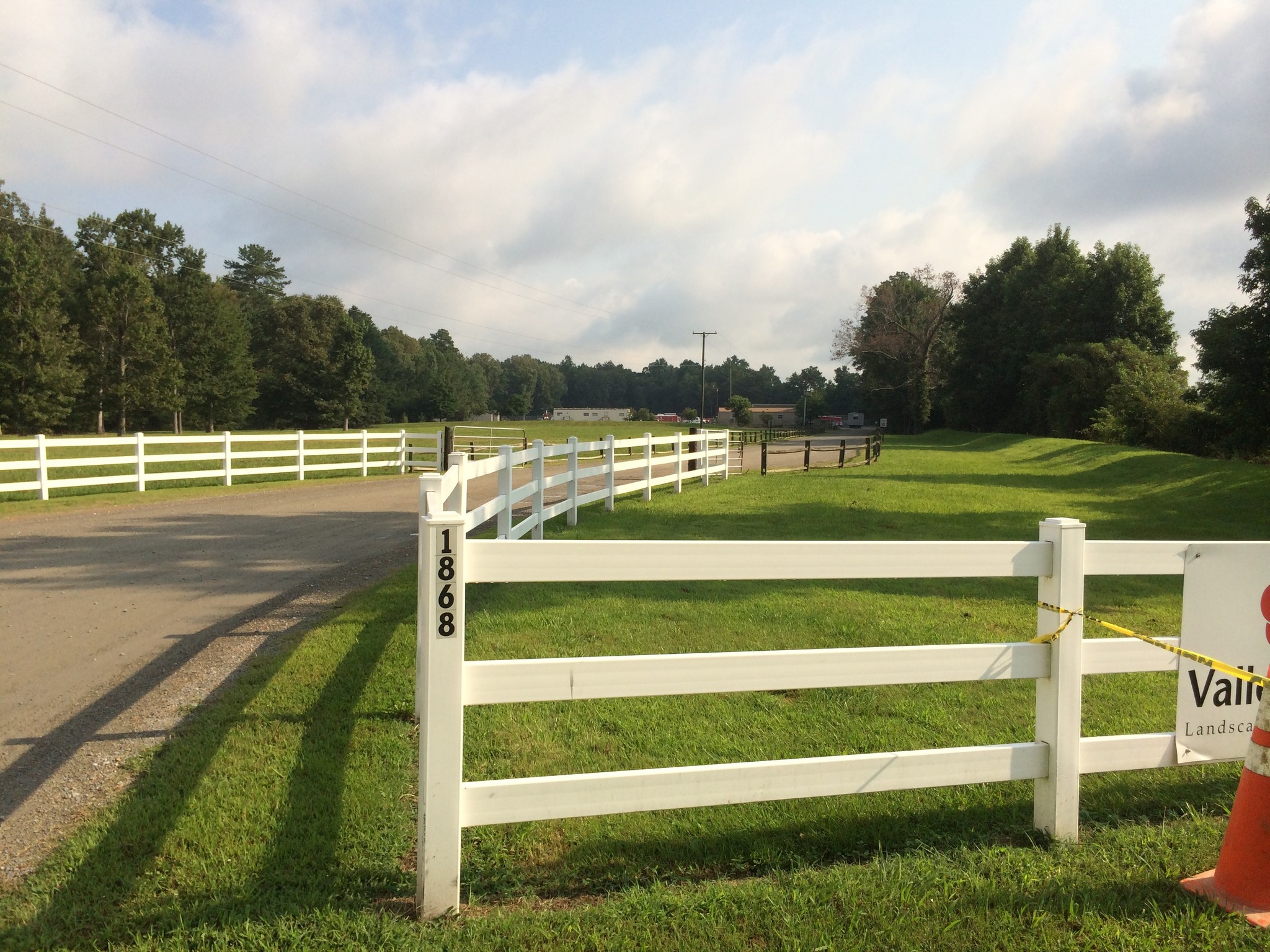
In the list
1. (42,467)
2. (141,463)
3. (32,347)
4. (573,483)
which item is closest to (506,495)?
(573,483)

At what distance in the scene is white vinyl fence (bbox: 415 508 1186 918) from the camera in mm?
2748

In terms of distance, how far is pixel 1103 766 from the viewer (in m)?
3.42

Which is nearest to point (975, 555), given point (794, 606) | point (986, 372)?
point (794, 606)

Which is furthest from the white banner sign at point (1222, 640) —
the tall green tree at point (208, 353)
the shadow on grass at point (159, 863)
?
the tall green tree at point (208, 353)

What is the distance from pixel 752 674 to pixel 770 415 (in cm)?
14654

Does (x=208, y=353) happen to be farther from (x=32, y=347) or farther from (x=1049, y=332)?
(x=1049, y=332)

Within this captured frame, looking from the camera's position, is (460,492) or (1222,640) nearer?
(1222,640)

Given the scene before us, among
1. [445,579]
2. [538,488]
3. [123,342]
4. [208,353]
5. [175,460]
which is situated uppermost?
[208,353]

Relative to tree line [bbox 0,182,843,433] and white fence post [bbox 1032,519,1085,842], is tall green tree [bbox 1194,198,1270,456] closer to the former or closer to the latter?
white fence post [bbox 1032,519,1085,842]

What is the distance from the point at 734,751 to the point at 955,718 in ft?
4.52

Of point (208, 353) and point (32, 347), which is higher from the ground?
point (208, 353)

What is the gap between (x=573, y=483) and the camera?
1262 centimetres

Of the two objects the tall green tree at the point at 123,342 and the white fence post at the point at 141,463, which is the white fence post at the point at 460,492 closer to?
the white fence post at the point at 141,463

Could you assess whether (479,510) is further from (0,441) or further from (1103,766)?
(0,441)
